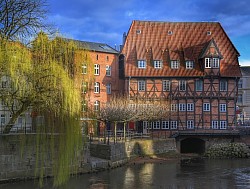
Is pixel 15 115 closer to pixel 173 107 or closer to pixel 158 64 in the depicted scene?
pixel 173 107

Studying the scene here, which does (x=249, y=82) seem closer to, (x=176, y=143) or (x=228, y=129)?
A: (x=228, y=129)

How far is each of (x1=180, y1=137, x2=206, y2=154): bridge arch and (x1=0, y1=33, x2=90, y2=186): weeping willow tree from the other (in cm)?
2001

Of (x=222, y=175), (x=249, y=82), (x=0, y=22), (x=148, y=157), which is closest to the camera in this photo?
(x=0, y=22)

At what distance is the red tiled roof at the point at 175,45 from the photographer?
35.0 metres

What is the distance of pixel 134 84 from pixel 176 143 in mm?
6898

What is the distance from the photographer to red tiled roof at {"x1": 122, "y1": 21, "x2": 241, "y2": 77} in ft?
115

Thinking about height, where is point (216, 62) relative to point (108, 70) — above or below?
above

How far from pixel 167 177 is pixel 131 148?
6.85 m

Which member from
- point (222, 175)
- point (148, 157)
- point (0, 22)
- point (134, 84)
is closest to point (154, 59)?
point (134, 84)

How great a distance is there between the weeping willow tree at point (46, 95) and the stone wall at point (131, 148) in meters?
7.99

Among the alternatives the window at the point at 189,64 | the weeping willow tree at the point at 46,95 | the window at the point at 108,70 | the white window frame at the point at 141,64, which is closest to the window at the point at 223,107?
the window at the point at 189,64

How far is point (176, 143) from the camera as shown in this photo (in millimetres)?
31672

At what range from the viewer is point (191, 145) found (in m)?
35.3

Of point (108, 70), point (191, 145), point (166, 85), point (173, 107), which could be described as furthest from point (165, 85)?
point (191, 145)
